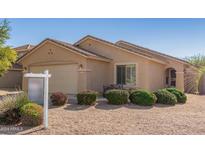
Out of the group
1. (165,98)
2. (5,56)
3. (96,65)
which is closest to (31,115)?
(165,98)

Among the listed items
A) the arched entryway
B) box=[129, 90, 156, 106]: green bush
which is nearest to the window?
the arched entryway

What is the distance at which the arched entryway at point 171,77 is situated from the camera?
24.6m

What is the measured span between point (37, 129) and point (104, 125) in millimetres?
2448

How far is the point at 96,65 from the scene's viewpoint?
20047 mm

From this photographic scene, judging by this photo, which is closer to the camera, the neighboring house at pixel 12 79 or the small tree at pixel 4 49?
the small tree at pixel 4 49

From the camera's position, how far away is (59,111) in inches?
476

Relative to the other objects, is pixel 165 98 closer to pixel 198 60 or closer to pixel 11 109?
pixel 11 109

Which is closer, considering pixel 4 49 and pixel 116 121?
pixel 116 121

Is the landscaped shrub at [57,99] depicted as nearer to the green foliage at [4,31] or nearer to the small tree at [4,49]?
the small tree at [4,49]

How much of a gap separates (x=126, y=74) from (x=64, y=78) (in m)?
5.04

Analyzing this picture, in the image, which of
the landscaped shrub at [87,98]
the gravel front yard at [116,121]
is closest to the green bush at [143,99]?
the gravel front yard at [116,121]

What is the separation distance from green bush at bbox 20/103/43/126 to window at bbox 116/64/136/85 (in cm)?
1200

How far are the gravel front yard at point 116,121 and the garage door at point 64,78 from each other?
20.8ft
